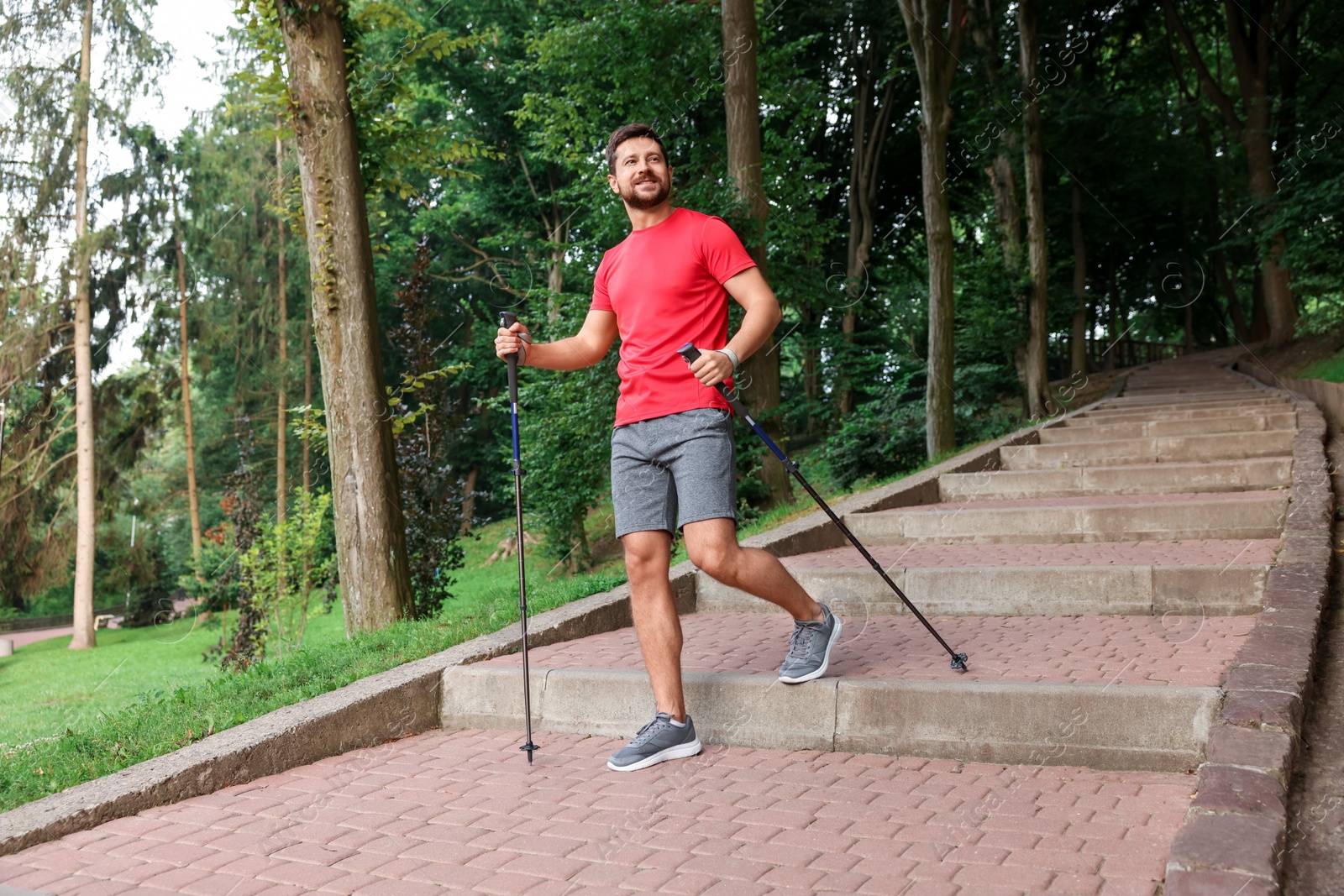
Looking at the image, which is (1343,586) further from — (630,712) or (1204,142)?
(1204,142)

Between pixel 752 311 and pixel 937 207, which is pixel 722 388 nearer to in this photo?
pixel 752 311

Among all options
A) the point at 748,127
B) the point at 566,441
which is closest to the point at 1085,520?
the point at 748,127

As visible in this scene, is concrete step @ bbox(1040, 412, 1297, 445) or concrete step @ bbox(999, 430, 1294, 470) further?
concrete step @ bbox(1040, 412, 1297, 445)

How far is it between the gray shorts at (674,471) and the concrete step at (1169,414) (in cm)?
876

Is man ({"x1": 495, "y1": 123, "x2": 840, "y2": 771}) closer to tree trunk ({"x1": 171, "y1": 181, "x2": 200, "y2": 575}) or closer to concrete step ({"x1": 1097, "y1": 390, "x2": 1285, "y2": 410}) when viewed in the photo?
concrete step ({"x1": 1097, "y1": 390, "x2": 1285, "y2": 410})

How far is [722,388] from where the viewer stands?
3928mm

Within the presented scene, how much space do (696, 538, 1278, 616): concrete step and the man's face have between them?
2641 mm

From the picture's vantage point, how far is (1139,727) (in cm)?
345

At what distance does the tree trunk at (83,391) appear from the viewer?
928 inches

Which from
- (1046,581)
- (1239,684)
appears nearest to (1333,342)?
(1046,581)

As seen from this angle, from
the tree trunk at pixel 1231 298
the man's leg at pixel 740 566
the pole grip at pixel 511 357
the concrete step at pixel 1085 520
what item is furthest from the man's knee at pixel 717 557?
the tree trunk at pixel 1231 298

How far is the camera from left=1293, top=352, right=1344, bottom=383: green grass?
1205cm

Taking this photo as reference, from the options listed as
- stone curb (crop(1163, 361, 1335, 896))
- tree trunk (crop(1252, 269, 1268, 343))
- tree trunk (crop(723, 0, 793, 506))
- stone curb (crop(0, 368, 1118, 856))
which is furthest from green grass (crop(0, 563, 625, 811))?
tree trunk (crop(1252, 269, 1268, 343))

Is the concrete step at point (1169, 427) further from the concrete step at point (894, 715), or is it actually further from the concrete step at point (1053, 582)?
the concrete step at point (894, 715)
